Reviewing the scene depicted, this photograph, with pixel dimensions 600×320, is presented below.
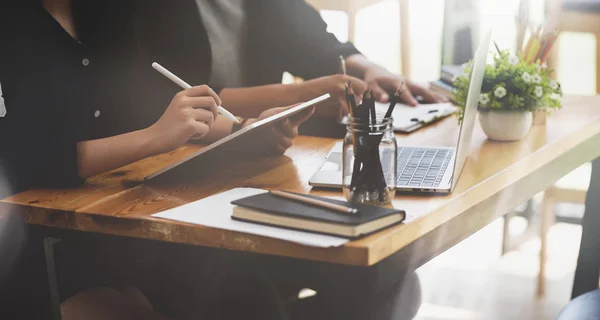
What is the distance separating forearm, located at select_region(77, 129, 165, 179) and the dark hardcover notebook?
355 mm

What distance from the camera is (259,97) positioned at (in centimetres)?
178

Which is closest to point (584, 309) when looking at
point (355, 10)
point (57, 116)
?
point (57, 116)

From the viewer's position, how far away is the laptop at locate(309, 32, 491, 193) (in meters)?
1.15

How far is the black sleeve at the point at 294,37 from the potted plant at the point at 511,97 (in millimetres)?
696

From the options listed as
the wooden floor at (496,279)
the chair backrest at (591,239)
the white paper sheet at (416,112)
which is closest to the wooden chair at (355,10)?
the wooden floor at (496,279)

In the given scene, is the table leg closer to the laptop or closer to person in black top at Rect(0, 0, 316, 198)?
person in black top at Rect(0, 0, 316, 198)

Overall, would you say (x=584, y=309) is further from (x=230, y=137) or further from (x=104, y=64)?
(x=104, y=64)

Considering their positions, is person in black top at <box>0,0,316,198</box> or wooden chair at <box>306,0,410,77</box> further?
wooden chair at <box>306,0,410,77</box>

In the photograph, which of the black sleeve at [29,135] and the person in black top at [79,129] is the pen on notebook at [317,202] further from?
the black sleeve at [29,135]

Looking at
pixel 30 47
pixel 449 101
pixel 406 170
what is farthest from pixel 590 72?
pixel 30 47

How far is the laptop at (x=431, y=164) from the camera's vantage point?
1152mm

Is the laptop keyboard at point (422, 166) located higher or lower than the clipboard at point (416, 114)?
lower

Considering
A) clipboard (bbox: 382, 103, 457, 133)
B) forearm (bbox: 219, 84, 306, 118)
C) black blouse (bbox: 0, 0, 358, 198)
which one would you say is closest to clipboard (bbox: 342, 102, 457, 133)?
A: clipboard (bbox: 382, 103, 457, 133)

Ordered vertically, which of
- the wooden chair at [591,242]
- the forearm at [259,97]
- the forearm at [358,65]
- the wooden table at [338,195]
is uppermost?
the forearm at [358,65]
